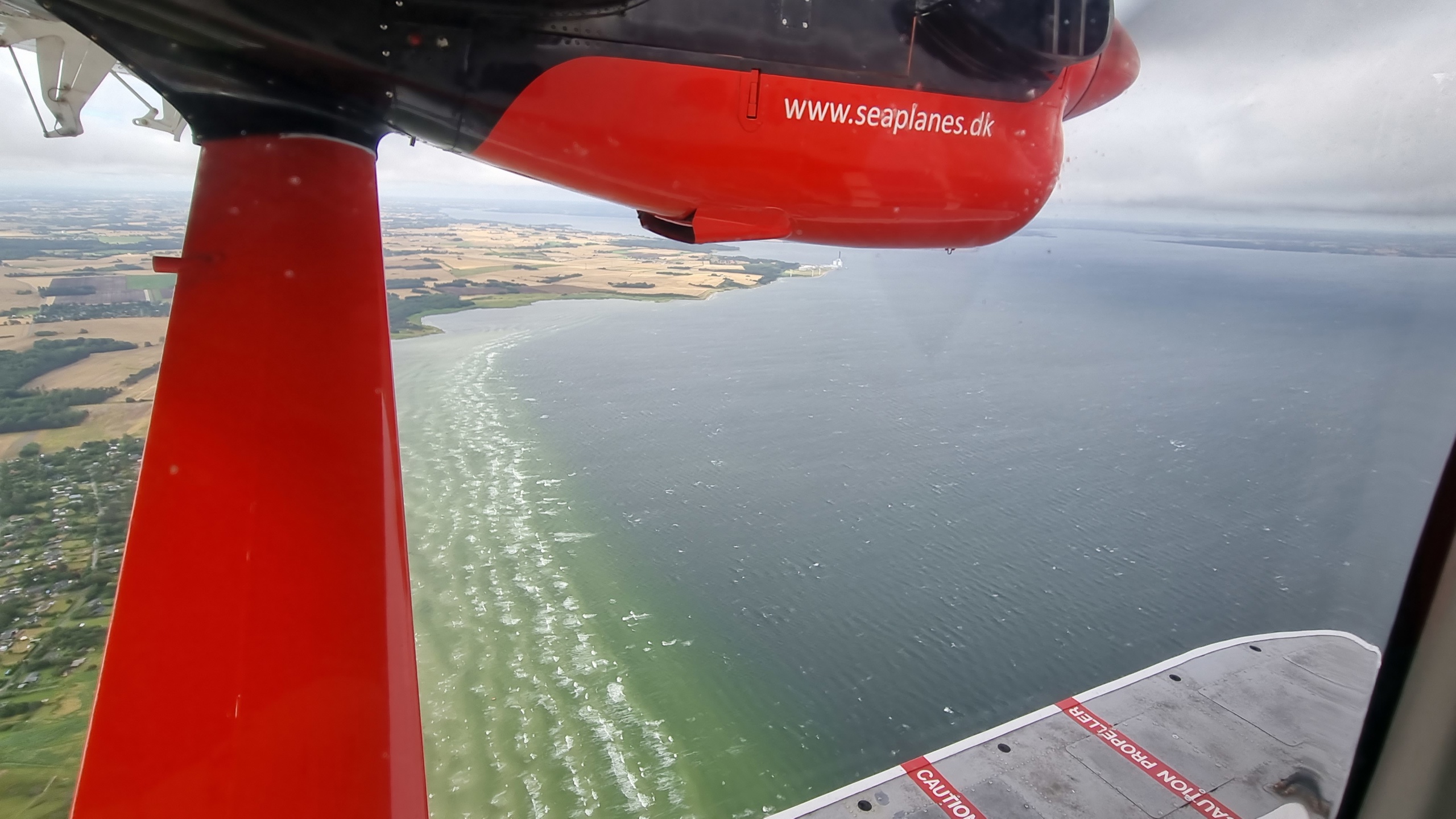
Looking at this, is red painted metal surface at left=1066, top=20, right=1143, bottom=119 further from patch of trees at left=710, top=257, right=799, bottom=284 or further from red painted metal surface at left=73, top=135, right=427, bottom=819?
patch of trees at left=710, top=257, right=799, bottom=284

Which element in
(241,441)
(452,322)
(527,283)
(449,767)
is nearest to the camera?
(241,441)

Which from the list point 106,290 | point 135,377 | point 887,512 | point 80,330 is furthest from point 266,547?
point 106,290

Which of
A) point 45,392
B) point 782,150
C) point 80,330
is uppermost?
point 782,150

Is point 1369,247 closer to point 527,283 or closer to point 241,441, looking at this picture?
point 241,441

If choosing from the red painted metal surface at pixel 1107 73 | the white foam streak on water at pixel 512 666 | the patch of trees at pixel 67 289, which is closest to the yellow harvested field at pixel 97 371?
the patch of trees at pixel 67 289

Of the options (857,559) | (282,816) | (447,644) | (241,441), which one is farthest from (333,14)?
(857,559)

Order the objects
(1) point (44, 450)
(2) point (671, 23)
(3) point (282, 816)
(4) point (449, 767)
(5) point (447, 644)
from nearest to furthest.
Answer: (3) point (282, 816)
(2) point (671, 23)
(4) point (449, 767)
(5) point (447, 644)
(1) point (44, 450)

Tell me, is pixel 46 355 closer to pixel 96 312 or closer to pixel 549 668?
pixel 96 312

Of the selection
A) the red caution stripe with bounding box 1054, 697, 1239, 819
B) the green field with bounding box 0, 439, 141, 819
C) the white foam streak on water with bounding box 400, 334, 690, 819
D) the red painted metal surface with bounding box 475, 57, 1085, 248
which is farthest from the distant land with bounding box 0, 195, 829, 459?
the red caution stripe with bounding box 1054, 697, 1239, 819
